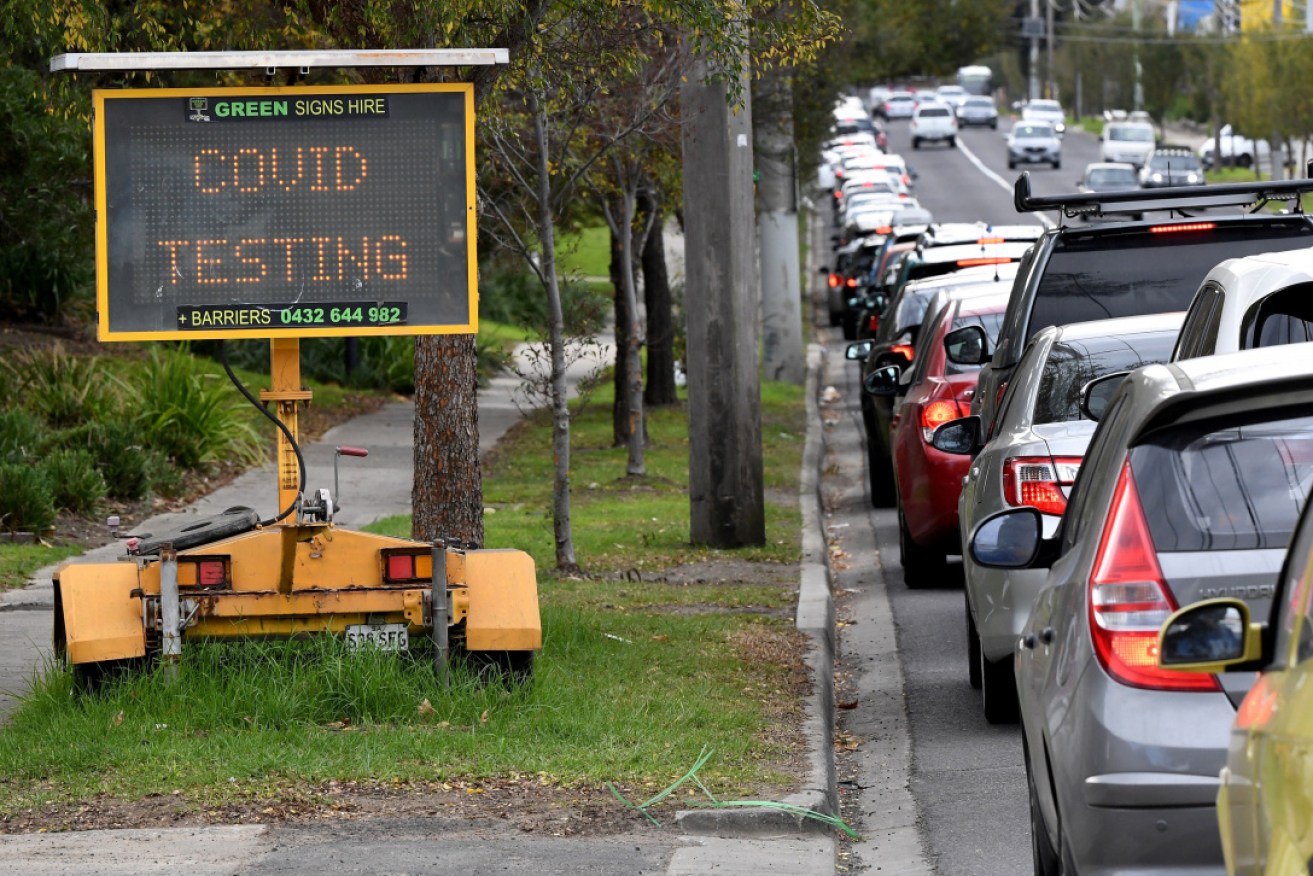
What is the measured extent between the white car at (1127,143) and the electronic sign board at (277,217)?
65.8m

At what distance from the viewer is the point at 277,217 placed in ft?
27.0

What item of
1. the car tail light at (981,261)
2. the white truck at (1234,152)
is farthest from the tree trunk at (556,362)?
the white truck at (1234,152)

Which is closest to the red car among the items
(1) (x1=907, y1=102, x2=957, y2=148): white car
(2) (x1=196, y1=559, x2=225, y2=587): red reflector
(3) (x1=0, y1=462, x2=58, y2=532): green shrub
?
(2) (x1=196, y1=559, x2=225, y2=587): red reflector

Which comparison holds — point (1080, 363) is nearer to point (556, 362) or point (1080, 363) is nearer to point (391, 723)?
point (391, 723)

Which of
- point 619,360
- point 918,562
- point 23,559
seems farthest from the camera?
point 619,360

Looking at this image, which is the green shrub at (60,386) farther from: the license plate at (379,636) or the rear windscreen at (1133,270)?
the license plate at (379,636)

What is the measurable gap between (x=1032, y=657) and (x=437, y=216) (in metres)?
3.70

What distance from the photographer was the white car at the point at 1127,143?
242 ft

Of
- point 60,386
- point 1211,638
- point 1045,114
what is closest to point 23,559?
point 60,386

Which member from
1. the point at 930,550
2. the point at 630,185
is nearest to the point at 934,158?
the point at 630,185

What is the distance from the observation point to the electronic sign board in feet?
26.7

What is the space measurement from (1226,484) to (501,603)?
4.28 m

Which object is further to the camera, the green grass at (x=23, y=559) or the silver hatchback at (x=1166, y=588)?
the green grass at (x=23, y=559)

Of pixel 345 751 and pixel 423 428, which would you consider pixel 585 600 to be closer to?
pixel 423 428
